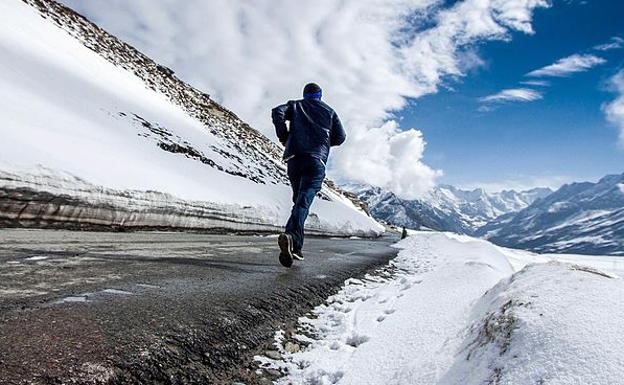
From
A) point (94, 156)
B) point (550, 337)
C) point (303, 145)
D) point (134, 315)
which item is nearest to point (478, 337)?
point (550, 337)

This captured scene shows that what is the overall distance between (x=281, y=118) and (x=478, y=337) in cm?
426

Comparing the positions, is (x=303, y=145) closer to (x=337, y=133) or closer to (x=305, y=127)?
(x=305, y=127)

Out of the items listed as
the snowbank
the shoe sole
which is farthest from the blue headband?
the snowbank

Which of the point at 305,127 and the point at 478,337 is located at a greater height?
the point at 305,127

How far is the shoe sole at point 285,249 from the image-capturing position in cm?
517

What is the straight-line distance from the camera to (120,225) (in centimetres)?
977

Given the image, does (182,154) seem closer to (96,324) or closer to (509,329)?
(96,324)

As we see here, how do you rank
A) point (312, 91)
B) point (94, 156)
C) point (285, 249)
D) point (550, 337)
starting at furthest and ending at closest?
point (94, 156)
point (312, 91)
point (285, 249)
point (550, 337)

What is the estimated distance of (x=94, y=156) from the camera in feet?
32.5

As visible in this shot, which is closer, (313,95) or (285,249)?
(285,249)

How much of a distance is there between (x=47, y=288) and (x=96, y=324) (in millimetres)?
931

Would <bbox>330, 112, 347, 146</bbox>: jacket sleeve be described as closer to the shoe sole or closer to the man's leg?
the man's leg

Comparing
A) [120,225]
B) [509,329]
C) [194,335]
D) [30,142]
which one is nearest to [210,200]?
[120,225]

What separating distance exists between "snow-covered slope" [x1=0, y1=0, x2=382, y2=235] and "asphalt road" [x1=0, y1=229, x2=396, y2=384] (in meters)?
3.73
